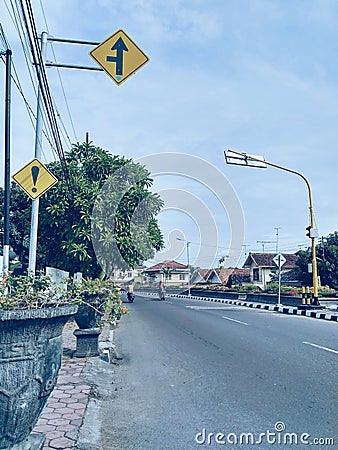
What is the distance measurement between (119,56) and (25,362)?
4.43 metres

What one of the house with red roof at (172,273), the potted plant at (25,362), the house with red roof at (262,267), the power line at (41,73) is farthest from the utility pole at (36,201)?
the house with red roof at (172,273)

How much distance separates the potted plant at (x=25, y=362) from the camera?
258 cm

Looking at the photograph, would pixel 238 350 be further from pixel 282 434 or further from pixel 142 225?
pixel 142 225

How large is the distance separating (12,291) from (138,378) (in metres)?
4.05

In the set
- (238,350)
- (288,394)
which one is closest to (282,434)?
(288,394)

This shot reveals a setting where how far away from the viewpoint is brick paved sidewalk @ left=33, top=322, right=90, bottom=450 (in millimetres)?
3941

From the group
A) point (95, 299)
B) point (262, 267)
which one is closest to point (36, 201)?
point (95, 299)

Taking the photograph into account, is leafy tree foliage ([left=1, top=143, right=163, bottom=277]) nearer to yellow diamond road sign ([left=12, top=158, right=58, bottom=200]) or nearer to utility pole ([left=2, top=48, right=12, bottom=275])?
utility pole ([left=2, top=48, right=12, bottom=275])

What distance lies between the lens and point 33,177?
25.0 ft

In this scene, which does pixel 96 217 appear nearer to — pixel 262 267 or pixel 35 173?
pixel 35 173

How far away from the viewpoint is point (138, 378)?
6.77 m

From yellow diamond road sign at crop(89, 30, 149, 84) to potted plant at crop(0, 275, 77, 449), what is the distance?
12.1 ft

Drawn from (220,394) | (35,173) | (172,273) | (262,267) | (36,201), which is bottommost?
(220,394)

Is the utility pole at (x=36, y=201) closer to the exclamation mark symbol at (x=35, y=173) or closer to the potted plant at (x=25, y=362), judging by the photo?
the exclamation mark symbol at (x=35, y=173)
